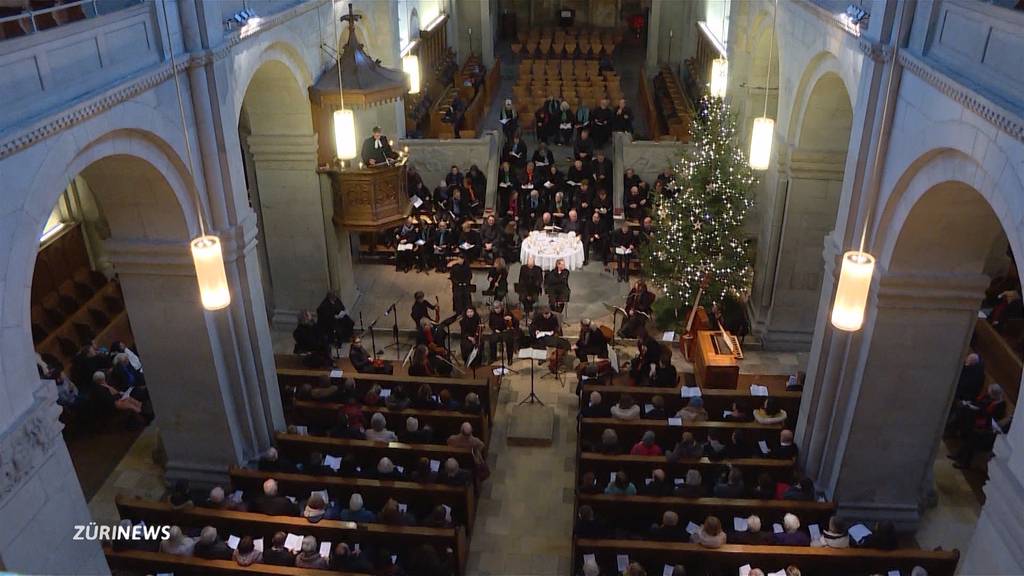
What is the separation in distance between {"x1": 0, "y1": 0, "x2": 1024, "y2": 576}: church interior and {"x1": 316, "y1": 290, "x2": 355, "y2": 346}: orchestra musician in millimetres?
78

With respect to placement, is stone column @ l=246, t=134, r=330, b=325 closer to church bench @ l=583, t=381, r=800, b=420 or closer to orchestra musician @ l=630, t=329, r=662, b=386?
church bench @ l=583, t=381, r=800, b=420

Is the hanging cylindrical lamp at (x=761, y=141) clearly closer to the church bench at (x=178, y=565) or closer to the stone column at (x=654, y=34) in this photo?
the church bench at (x=178, y=565)

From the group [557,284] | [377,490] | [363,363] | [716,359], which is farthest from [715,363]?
[377,490]

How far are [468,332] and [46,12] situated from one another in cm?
781

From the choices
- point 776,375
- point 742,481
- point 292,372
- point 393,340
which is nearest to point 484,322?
point 393,340

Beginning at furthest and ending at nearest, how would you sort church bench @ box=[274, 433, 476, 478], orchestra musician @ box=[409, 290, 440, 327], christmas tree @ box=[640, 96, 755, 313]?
1. orchestra musician @ box=[409, 290, 440, 327]
2. christmas tree @ box=[640, 96, 755, 313]
3. church bench @ box=[274, 433, 476, 478]

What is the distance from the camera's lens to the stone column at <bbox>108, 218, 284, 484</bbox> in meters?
9.12

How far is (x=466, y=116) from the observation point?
770 inches

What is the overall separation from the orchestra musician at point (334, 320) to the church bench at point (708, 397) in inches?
163

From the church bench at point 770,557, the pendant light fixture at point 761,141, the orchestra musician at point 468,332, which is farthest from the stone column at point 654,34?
the church bench at point 770,557

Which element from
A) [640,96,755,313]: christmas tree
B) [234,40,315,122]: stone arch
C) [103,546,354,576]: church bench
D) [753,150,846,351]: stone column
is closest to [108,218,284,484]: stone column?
[234,40,315,122]: stone arch

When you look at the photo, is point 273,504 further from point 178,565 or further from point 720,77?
point 720,77

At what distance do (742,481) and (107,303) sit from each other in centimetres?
1080

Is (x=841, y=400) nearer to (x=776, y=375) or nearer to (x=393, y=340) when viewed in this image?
(x=776, y=375)
